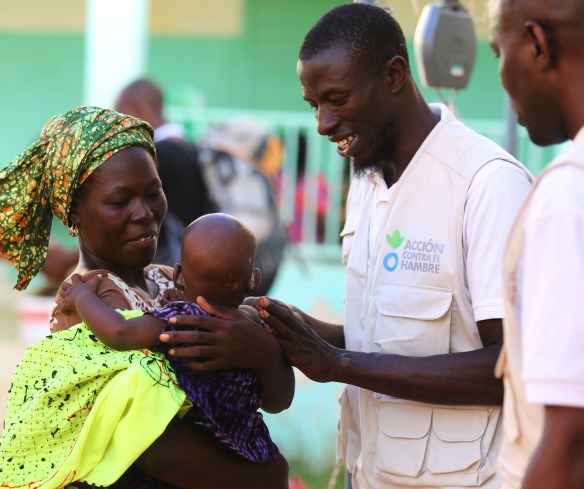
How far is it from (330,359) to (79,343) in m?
0.65

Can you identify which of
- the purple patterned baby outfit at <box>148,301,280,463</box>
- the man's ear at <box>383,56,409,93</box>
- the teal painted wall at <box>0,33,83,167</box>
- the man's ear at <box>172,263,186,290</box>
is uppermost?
the man's ear at <box>383,56,409,93</box>

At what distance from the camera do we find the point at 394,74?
296cm

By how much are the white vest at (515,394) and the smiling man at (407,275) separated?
65 cm

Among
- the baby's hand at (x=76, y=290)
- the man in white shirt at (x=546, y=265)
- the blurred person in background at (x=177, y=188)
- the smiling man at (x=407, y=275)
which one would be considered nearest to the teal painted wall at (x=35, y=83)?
the blurred person in background at (x=177, y=188)

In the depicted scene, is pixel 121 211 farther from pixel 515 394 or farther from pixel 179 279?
pixel 515 394

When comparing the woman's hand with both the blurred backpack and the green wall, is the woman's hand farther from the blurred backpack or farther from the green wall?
the green wall

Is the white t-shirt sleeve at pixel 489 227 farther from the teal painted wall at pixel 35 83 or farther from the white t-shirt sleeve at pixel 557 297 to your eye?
the teal painted wall at pixel 35 83

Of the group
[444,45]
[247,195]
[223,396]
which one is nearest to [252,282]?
[223,396]

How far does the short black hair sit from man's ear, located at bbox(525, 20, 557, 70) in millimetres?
1088

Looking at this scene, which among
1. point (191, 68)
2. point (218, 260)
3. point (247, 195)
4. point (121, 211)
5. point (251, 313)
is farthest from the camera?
point (191, 68)

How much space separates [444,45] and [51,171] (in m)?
2.52

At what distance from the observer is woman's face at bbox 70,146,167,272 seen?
2.78 m

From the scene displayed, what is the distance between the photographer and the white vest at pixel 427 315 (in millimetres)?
2684

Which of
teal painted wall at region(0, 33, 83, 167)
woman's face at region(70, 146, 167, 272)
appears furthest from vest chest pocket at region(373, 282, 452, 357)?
teal painted wall at region(0, 33, 83, 167)
